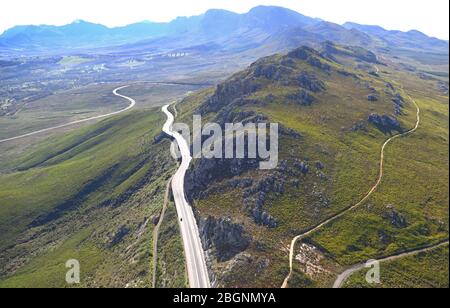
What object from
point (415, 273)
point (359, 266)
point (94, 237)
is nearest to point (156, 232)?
point (94, 237)

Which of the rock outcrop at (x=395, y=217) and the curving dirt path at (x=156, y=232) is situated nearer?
the rock outcrop at (x=395, y=217)

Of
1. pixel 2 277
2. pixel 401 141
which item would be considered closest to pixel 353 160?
pixel 401 141

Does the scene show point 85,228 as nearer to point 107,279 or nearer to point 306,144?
point 107,279

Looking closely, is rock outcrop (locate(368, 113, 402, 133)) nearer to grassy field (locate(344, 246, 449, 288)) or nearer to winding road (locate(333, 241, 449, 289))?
winding road (locate(333, 241, 449, 289))

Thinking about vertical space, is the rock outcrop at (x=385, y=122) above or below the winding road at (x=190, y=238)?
above

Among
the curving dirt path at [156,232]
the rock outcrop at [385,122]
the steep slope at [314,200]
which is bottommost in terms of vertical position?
the curving dirt path at [156,232]

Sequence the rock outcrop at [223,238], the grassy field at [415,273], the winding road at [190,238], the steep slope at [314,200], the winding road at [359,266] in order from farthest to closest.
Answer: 1. the rock outcrop at [223,238]
2. the winding road at [190,238]
3. the steep slope at [314,200]
4. the winding road at [359,266]
5. the grassy field at [415,273]

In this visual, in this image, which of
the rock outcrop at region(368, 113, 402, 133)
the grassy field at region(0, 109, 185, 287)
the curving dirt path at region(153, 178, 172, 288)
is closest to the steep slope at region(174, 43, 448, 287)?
the rock outcrop at region(368, 113, 402, 133)

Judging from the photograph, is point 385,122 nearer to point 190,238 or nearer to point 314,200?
point 314,200

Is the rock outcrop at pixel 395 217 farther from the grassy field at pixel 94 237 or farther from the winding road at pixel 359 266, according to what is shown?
the grassy field at pixel 94 237

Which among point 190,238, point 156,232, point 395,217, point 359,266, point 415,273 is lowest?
point 156,232

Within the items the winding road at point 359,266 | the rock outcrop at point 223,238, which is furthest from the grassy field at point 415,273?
the rock outcrop at point 223,238

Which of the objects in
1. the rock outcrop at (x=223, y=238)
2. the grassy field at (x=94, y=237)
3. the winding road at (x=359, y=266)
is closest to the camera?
the winding road at (x=359, y=266)
